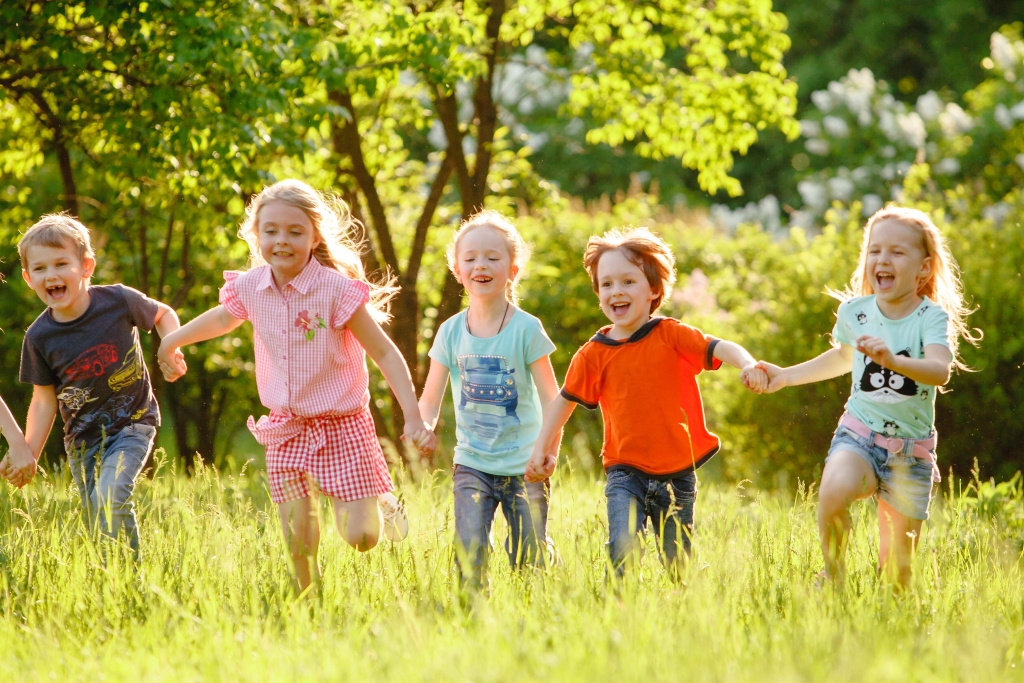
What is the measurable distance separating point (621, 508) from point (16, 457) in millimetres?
2313

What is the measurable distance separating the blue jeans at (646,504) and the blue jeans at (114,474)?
1.86 metres

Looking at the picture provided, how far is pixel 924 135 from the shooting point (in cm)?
1698

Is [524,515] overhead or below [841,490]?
below

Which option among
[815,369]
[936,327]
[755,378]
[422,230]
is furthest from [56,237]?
[422,230]

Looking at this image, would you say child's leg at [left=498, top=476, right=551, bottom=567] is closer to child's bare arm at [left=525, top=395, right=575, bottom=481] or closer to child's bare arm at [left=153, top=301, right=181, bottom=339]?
child's bare arm at [left=525, top=395, right=575, bottom=481]

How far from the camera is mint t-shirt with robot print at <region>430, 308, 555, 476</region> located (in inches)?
162

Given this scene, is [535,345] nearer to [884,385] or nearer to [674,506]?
[674,506]

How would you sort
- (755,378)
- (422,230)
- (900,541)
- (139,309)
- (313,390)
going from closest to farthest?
1. (755,378)
2. (900,541)
3. (313,390)
4. (139,309)
5. (422,230)

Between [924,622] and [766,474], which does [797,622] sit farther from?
[766,474]

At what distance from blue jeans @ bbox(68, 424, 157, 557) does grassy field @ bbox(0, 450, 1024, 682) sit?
147 millimetres

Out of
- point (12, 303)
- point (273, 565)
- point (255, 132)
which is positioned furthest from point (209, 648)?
point (12, 303)

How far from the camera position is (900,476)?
12.5 ft

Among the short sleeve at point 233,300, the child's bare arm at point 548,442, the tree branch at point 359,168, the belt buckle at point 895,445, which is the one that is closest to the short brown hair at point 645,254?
the child's bare arm at point 548,442

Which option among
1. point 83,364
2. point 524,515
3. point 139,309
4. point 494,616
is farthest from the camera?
point 139,309
